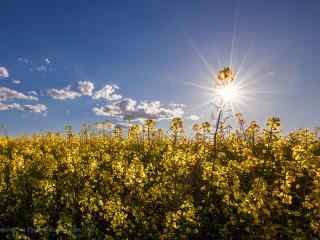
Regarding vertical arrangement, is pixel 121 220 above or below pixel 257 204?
below

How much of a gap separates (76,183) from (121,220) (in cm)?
293

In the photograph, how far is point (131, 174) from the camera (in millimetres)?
8844

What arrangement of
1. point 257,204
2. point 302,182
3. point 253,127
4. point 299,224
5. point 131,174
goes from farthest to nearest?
1. point 253,127
2. point 302,182
3. point 131,174
4. point 299,224
5. point 257,204

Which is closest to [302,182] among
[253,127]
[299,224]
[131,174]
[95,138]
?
[299,224]

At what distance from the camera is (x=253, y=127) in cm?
1289

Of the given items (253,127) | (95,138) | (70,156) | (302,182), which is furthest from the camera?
(95,138)

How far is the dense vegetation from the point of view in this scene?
304 inches

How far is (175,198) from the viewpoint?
28.6 feet

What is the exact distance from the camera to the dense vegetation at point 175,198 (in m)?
7.71

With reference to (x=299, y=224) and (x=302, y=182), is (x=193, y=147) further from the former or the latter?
(x=299, y=224)

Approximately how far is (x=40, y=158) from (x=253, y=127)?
7365mm

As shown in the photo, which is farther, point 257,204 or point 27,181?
point 27,181

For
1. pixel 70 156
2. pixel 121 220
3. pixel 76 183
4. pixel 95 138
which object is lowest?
pixel 121 220

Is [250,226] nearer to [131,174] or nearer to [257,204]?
[257,204]
